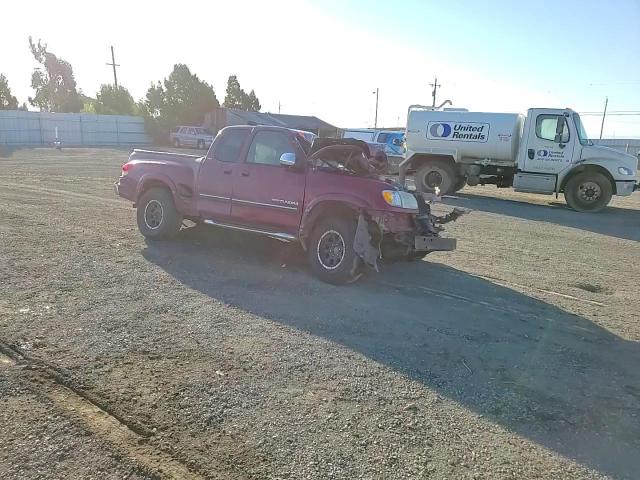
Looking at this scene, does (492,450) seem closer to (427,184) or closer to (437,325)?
(437,325)

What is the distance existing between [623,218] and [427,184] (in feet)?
20.3

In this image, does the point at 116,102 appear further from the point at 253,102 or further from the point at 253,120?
the point at 253,120

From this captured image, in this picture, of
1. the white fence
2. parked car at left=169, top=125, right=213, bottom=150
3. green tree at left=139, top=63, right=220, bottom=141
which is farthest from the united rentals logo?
green tree at left=139, top=63, right=220, bottom=141

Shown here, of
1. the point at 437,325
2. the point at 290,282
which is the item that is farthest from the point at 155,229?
the point at 437,325

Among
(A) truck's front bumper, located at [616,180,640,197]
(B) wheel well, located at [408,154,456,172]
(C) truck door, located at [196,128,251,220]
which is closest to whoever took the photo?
(C) truck door, located at [196,128,251,220]

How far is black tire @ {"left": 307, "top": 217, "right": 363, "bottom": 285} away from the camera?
20.2 ft

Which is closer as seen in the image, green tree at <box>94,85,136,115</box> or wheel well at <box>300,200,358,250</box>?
wheel well at <box>300,200,358,250</box>

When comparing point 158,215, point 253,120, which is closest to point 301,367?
point 158,215

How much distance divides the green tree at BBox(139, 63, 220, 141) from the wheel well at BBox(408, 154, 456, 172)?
46.6m

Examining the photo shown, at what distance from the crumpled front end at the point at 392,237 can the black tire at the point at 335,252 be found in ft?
0.63

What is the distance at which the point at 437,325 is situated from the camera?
16.7ft

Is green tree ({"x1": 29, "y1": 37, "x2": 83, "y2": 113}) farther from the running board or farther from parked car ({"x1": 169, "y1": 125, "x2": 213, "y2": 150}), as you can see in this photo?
the running board

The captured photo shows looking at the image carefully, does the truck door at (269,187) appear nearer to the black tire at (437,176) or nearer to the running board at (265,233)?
the running board at (265,233)

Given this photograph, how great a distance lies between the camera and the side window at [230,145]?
743cm
